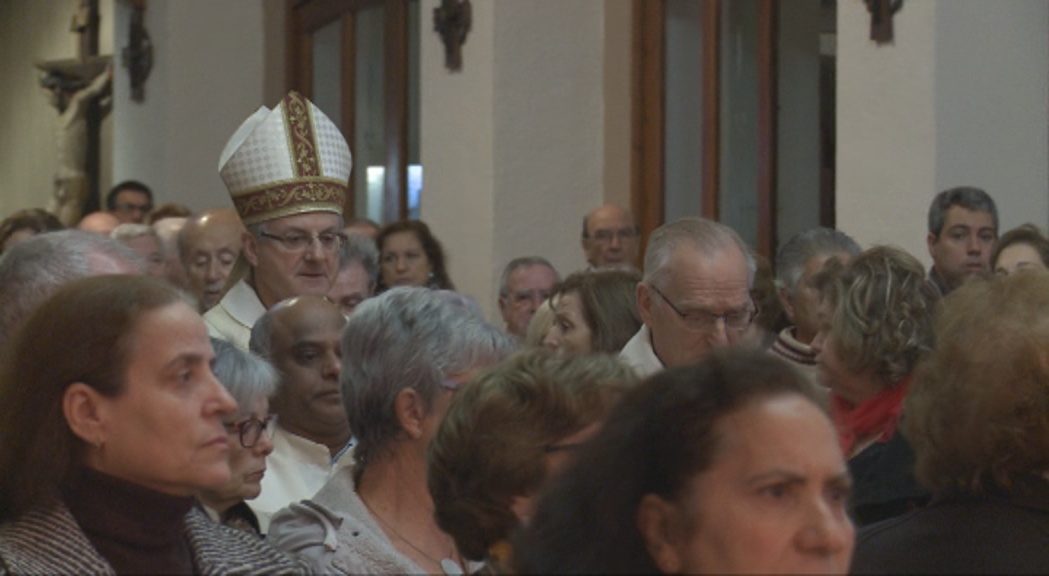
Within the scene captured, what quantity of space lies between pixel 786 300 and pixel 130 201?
5332 millimetres

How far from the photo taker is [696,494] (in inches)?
88.5

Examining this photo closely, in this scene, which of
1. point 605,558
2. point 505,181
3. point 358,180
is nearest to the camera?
point 605,558

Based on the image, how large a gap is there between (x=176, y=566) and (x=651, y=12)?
21.2ft

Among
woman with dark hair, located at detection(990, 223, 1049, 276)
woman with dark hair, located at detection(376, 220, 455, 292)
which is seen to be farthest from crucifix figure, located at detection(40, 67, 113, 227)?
woman with dark hair, located at detection(990, 223, 1049, 276)

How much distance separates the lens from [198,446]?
113 inches

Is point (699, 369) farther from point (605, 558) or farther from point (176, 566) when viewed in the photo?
point (176, 566)

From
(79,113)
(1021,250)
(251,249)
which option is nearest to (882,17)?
(1021,250)

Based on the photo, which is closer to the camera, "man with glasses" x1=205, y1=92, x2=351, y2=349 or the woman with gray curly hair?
the woman with gray curly hair

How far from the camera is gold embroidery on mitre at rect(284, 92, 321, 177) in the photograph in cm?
565

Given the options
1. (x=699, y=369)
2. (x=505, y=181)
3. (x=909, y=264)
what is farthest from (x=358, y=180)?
(x=699, y=369)

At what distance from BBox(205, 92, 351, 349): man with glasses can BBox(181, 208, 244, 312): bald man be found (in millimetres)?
1487

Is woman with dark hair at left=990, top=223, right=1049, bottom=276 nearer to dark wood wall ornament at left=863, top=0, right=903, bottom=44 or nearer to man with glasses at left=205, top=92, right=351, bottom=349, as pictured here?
dark wood wall ornament at left=863, top=0, right=903, bottom=44

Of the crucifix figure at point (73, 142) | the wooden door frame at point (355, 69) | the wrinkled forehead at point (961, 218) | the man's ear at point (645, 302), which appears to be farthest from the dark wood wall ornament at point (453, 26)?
the crucifix figure at point (73, 142)

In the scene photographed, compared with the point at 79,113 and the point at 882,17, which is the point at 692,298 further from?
the point at 79,113
